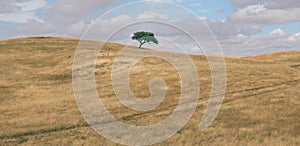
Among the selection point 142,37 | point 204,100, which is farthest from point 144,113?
point 142,37

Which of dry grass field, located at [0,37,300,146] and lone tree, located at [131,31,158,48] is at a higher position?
lone tree, located at [131,31,158,48]

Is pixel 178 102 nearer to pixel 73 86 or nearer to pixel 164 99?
pixel 164 99

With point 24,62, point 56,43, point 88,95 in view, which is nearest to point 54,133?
point 88,95

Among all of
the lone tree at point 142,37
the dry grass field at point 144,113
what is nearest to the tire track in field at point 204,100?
the dry grass field at point 144,113

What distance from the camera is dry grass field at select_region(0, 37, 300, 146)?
23.9 meters

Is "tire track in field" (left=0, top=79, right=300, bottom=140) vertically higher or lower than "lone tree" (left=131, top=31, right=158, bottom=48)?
lower

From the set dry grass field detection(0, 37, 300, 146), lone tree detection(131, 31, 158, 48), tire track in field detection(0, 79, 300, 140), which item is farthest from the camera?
lone tree detection(131, 31, 158, 48)

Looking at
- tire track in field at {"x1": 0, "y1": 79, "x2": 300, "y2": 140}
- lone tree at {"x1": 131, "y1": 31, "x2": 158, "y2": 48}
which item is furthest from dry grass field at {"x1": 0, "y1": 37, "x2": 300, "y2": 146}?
lone tree at {"x1": 131, "y1": 31, "x2": 158, "y2": 48}

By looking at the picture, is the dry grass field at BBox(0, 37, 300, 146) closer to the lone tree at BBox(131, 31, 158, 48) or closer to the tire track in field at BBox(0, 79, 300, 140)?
the tire track in field at BBox(0, 79, 300, 140)

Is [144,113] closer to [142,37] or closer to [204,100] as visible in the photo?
[204,100]

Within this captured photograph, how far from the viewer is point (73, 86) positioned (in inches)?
2066

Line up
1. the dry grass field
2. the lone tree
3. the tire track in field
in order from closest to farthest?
the dry grass field → the tire track in field → the lone tree

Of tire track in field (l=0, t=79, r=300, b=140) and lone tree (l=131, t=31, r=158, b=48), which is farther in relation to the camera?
lone tree (l=131, t=31, r=158, b=48)

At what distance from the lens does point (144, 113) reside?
3319 centimetres
